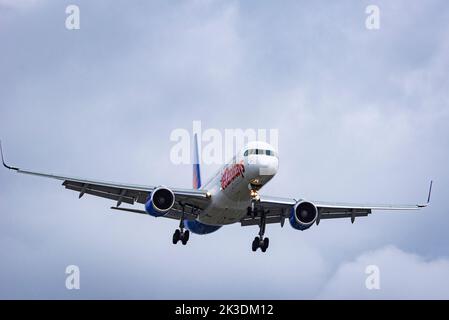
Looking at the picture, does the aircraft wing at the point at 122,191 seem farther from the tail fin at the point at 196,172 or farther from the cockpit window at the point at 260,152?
the tail fin at the point at 196,172

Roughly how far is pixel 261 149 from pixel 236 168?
2277 millimetres

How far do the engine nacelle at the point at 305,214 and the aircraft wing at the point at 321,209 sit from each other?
0.74 meters

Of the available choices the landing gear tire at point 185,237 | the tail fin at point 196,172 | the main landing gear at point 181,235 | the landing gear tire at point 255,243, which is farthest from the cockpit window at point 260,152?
the tail fin at point 196,172

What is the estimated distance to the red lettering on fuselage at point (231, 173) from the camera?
2741 inches

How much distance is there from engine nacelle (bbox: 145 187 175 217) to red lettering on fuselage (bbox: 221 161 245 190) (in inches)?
148

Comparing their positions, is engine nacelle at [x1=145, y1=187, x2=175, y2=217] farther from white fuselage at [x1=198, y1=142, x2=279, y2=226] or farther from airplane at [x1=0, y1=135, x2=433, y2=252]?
white fuselage at [x1=198, y1=142, x2=279, y2=226]

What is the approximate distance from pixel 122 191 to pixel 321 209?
14.8 metres

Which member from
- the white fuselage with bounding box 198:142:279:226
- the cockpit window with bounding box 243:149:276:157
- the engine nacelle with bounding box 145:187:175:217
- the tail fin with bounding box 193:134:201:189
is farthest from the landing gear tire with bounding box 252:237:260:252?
the tail fin with bounding box 193:134:201:189

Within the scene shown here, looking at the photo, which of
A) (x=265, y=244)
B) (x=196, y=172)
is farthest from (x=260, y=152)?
(x=196, y=172)

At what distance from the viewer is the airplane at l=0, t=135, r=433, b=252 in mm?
69312
